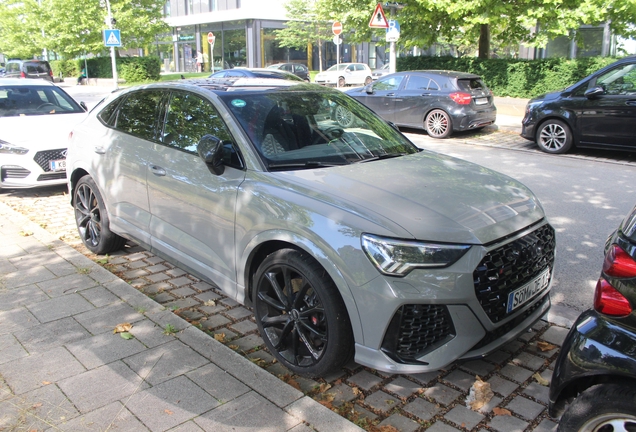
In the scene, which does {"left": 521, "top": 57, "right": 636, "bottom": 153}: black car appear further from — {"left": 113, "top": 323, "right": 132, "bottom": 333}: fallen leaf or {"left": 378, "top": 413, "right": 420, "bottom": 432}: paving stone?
{"left": 113, "top": 323, "right": 132, "bottom": 333}: fallen leaf

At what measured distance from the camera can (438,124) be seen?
13516mm

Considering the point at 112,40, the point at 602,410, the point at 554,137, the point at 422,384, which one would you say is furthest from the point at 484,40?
the point at 602,410

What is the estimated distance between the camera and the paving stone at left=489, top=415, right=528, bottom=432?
2980 mm

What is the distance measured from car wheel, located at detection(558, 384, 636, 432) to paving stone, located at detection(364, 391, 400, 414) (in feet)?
3.40

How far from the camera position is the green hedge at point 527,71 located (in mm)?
16234

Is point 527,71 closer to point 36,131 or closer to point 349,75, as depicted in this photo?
point 36,131

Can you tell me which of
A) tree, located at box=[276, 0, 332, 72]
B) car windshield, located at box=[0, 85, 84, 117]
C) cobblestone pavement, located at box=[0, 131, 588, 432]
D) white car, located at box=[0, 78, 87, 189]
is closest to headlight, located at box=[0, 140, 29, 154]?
white car, located at box=[0, 78, 87, 189]

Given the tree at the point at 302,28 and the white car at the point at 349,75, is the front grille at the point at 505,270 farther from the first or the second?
the tree at the point at 302,28

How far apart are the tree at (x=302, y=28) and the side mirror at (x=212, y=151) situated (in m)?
45.2

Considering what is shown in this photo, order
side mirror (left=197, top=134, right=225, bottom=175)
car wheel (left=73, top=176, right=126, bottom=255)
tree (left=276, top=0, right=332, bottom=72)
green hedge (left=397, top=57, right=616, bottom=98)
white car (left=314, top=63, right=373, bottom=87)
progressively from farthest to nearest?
1. tree (left=276, top=0, right=332, bottom=72)
2. white car (left=314, top=63, right=373, bottom=87)
3. green hedge (left=397, top=57, right=616, bottom=98)
4. car wheel (left=73, top=176, right=126, bottom=255)
5. side mirror (left=197, top=134, right=225, bottom=175)

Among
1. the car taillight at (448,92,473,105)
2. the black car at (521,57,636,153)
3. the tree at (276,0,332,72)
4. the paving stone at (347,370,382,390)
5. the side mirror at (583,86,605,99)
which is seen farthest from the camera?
the tree at (276,0,332,72)

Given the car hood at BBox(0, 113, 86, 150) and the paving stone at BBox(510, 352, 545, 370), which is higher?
the car hood at BBox(0, 113, 86, 150)

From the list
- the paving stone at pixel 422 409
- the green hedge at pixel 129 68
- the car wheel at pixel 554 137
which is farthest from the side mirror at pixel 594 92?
the green hedge at pixel 129 68

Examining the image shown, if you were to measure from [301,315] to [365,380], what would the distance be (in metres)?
0.59
